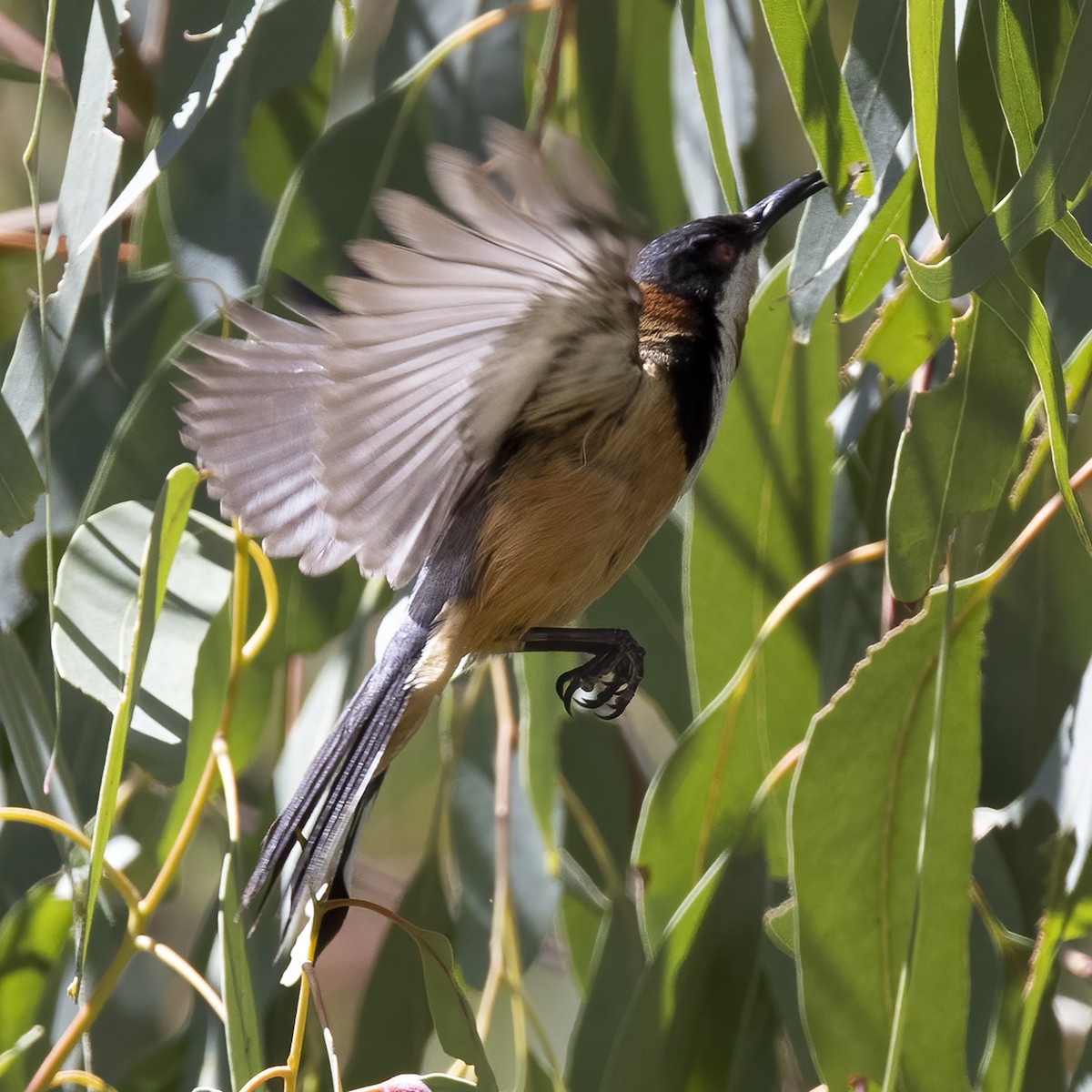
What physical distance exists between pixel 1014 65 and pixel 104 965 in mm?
1296

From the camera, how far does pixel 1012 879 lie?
153 cm

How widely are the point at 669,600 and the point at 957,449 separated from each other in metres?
0.52

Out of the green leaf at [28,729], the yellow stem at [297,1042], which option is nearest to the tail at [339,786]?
the yellow stem at [297,1042]

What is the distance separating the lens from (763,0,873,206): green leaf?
3.95 feet

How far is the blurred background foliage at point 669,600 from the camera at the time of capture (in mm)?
1264

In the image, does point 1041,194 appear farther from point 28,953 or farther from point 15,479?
point 28,953

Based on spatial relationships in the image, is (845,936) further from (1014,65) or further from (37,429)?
(37,429)

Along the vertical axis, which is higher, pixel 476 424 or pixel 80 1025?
pixel 476 424

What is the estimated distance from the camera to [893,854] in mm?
1381

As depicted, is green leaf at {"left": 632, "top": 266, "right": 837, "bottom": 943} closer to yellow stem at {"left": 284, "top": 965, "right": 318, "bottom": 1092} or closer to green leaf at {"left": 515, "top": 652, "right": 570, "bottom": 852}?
green leaf at {"left": 515, "top": 652, "right": 570, "bottom": 852}

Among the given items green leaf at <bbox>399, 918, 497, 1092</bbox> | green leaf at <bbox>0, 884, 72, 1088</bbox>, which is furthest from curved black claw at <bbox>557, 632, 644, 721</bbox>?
green leaf at <bbox>0, 884, 72, 1088</bbox>

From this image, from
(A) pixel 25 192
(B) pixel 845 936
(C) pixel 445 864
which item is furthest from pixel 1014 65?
(A) pixel 25 192

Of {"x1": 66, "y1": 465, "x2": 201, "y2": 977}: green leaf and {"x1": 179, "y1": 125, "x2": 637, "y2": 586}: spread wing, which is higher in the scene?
{"x1": 179, "y1": 125, "x2": 637, "y2": 586}: spread wing

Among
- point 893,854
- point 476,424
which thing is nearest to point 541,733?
point 893,854
